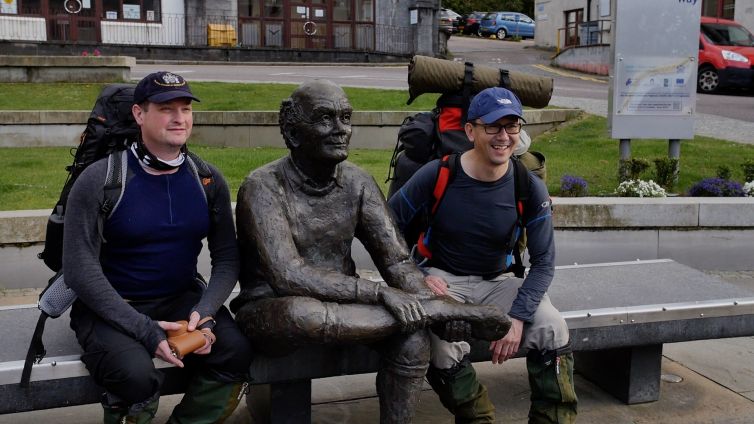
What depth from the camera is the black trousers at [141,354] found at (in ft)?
10.5

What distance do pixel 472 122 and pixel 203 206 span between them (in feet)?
4.15

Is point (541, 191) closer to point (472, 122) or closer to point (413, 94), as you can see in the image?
point (472, 122)

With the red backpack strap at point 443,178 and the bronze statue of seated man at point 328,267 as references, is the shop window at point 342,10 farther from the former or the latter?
the bronze statue of seated man at point 328,267

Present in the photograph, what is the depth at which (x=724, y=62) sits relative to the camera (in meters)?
19.9

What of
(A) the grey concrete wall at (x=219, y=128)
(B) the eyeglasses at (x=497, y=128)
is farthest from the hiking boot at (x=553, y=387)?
(A) the grey concrete wall at (x=219, y=128)

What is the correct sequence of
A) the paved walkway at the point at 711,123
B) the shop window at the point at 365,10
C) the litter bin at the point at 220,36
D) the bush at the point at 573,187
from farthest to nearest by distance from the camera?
the shop window at the point at 365,10
the litter bin at the point at 220,36
the paved walkway at the point at 711,123
the bush at the point at 573,187

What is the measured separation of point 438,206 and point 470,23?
43.4 metres

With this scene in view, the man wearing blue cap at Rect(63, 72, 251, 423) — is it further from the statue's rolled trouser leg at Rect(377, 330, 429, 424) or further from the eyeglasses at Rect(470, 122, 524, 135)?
the eyeglasses at Rect(470, 122, 524, 135)

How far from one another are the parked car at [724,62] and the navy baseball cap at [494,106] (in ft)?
58.0

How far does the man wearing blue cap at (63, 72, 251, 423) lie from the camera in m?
3.28

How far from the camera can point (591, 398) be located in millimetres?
4723

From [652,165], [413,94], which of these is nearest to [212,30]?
[652,165]

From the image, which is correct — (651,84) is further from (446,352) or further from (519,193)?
(446,352)

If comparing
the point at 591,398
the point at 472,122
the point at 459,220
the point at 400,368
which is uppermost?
the point at 472,122
